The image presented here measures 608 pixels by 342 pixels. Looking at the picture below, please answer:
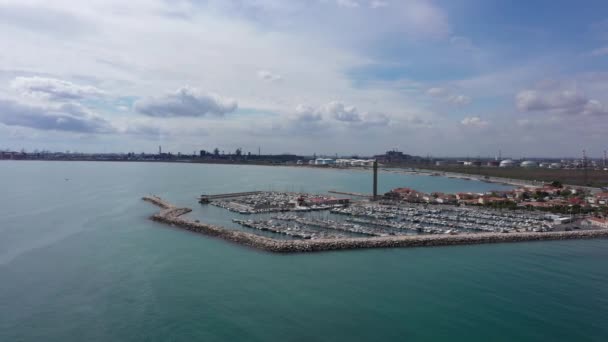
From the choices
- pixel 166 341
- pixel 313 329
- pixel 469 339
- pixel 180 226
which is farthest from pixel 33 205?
pixel 469 339

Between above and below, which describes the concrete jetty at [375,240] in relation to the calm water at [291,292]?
above

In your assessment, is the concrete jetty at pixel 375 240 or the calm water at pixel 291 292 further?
the concrete jetty at pixel 375 240

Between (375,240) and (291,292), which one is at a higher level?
(375,240)

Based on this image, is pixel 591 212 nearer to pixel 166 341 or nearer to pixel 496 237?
pixel 496 237

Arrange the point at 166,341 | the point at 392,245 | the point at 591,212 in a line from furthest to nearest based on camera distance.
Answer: the point at 591,212 → the point at 392,245 → the point at 166,341

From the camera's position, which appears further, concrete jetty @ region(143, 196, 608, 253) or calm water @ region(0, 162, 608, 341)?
concrete jetty @ region(143, 196, 608, 253)

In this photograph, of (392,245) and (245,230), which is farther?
(245,230)

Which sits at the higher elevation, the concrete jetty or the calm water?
the concrete jetty

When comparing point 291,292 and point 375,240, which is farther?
point 375,240
